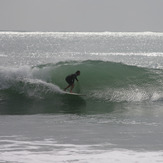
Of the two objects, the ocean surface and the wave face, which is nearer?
the ocean surface

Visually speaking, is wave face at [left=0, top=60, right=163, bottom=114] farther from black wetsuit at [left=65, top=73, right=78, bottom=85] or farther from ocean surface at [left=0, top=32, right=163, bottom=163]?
black wetsuit at [left=65, top=73, right=78, bottom=85]

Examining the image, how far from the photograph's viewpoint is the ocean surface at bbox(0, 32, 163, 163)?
1084 cm

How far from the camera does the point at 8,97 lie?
66.8 feet

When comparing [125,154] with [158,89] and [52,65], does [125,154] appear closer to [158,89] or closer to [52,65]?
[158,89]

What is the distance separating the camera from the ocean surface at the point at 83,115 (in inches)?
427

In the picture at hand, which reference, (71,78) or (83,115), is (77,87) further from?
(83,115)

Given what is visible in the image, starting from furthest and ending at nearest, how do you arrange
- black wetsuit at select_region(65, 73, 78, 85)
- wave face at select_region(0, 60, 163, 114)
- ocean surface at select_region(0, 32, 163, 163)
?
black wetsuit at select_region(65, 73, 78, 85) → wave face at select_region(0, 60, 163, 114) → ocean surface at select_region(0, 32, 163, 163)

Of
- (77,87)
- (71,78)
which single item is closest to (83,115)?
(71,78)

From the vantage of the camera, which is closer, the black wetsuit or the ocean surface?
the ocean surface

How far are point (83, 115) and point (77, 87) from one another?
5.43 meters

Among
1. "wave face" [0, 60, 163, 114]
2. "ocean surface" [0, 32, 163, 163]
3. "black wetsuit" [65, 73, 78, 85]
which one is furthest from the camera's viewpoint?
"black wetsuit" [65, 73, 78, 85]

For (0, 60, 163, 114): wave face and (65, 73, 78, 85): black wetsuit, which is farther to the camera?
(65, 73, 78, 85): black wetsuit

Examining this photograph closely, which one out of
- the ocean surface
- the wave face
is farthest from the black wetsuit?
the ocean surface

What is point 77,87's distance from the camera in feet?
70.3
